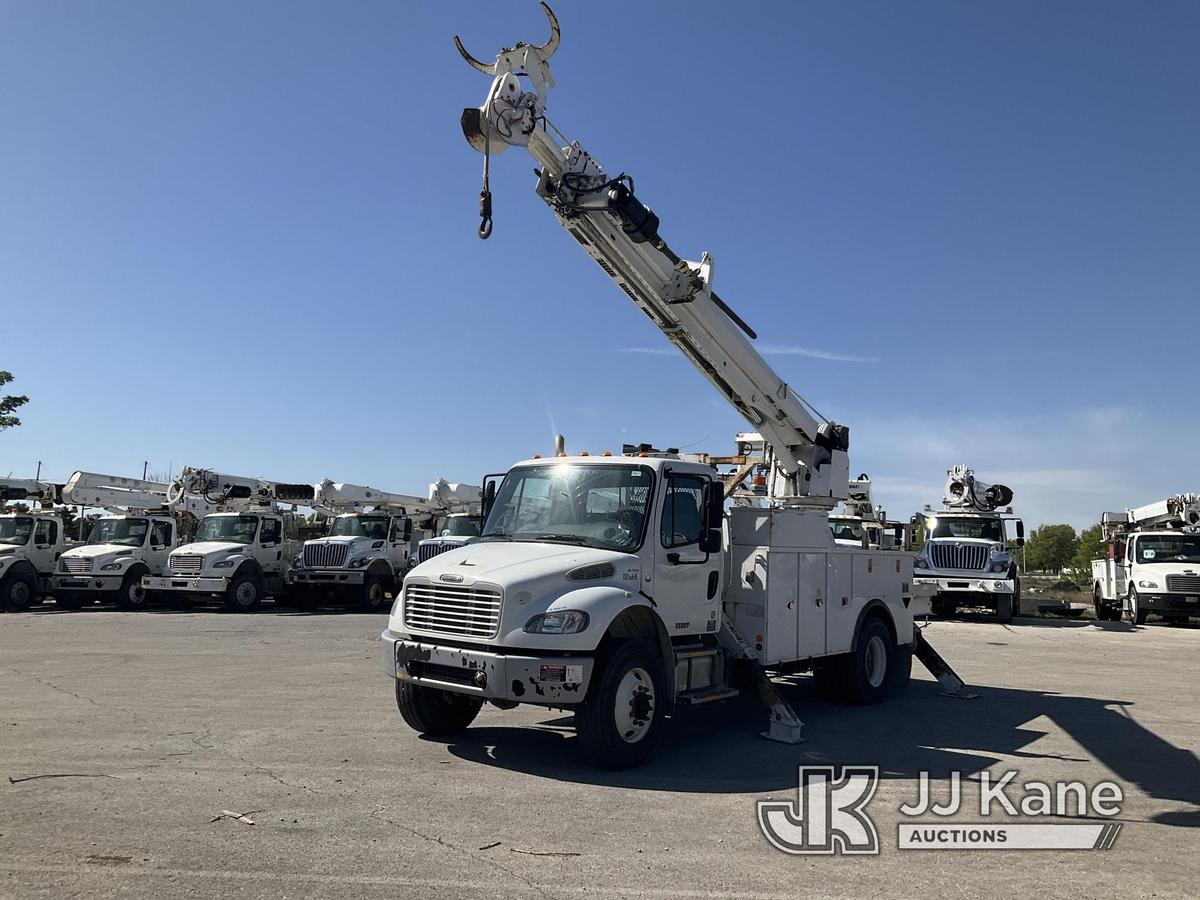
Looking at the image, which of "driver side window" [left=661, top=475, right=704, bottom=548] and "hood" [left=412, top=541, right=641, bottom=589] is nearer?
"hood" [left=412, top=541, right=641, bottom=589]

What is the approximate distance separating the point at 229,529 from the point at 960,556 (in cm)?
1789

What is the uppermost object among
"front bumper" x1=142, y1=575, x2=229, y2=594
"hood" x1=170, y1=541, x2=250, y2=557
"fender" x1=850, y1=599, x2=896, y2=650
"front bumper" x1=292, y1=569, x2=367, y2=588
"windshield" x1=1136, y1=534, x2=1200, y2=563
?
"windshield" x1=1136, y1=534, x2=1200, y2=563

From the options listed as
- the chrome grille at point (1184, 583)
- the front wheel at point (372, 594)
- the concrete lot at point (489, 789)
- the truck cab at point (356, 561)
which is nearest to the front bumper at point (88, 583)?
the truck cab at point (356, 561)

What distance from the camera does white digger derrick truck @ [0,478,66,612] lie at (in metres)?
22.5

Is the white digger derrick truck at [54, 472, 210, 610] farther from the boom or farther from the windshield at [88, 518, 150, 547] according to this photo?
the boom

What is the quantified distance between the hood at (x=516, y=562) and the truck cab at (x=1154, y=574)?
62.9 ft

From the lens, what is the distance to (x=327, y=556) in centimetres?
2369

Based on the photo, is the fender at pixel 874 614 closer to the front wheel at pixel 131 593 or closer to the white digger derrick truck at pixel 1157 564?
the white digger derrick truck at pixel 1157 564

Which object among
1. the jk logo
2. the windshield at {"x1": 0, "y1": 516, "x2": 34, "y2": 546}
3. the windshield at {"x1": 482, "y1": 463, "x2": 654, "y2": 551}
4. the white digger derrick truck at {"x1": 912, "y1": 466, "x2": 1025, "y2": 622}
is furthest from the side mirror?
the windshield at {"x1": 0, "y1": 516, "x2": 34, "y2": 546}

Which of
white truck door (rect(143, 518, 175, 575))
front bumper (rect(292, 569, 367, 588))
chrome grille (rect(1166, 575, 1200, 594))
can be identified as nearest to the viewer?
chrome grille (rect(1166, 575, 1200, 594))

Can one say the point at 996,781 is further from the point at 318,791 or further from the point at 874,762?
the point at 318,791

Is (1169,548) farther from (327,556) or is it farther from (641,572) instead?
(327,556)

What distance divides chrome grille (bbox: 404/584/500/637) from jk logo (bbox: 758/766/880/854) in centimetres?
227

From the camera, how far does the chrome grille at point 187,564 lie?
22453 millimetres
